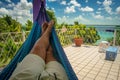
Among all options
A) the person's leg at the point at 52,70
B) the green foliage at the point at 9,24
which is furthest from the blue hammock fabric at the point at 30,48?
the green foliage at the point at 9,24

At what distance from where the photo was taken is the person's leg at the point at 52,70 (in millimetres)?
1283

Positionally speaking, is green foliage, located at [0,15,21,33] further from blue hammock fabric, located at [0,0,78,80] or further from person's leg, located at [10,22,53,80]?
person's leg, located at [10,22,53,80]

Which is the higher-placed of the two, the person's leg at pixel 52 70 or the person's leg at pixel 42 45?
the person's leg at pixel 42 45

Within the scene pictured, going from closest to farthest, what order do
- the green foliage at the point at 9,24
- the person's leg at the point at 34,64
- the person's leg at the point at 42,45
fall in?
1. the person's leg at the point at 34,64
2. the person's leg at the point at 42,45
3. the green foliage at the point at 9,24

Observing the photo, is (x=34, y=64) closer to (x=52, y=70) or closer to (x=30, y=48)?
(x=52, y=70)

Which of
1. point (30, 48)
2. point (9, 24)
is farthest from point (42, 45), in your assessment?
point (9, 24)

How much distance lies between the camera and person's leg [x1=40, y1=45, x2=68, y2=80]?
1283mm

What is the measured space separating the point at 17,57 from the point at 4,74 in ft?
0.81

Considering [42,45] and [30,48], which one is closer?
[42,45]

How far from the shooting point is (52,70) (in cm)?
138

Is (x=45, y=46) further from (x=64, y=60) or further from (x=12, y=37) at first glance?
(x=12, y=37)

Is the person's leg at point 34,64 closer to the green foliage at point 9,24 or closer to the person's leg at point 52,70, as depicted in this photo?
the person's leg at point 52,70

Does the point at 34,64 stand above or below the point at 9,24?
below

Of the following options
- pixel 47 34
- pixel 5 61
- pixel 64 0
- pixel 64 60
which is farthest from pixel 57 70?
pixel 64 0
